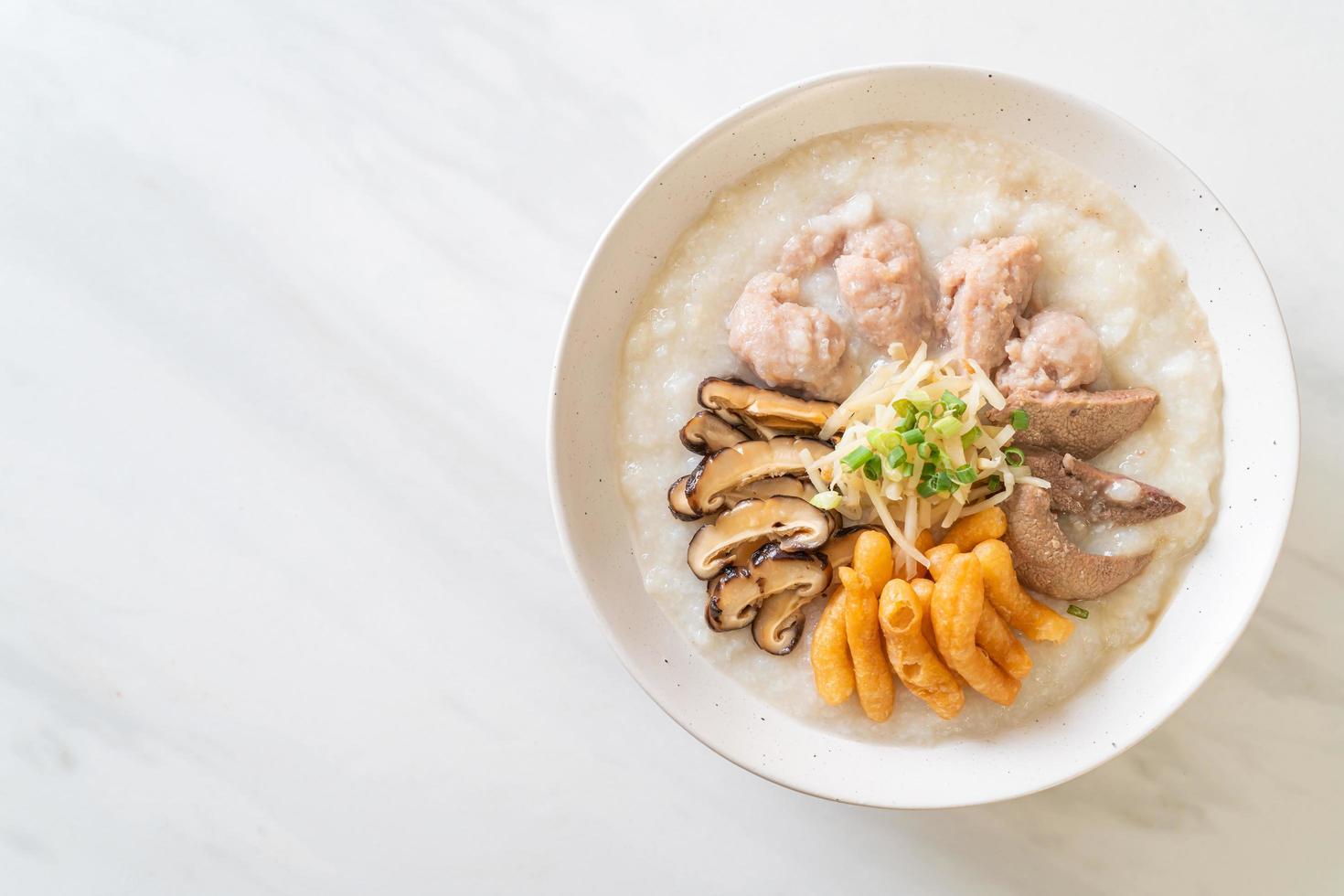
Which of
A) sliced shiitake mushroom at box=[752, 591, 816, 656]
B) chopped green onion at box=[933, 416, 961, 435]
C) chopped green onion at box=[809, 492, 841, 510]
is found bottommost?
sliced shiitake mushroom at box=[752, 591, 816, 656]

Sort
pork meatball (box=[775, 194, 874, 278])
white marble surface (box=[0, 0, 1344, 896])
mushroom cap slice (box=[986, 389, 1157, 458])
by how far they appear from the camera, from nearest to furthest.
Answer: mushroom cap slice (box=[986, 389, 1157, 458]), pork meatball (box=[775, 194, 874, 278]), white marble surface (box=[0, 0, 1344, 896])

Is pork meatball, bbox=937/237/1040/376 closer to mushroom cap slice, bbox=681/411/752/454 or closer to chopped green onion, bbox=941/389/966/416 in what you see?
chopped green onion, bbox=941/389/966/416

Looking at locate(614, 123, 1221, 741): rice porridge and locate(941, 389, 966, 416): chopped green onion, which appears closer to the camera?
locate(941, 389, 966, 416): chopped green onion

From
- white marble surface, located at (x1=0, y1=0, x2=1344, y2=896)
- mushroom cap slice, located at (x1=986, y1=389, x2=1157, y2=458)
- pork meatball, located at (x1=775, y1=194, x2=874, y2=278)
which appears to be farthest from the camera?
white marble surface, located at (x1=0, y1=0, x2=1344, y2=896)

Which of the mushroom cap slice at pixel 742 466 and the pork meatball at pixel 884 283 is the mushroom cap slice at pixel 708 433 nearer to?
the mushroom cap slice at pixel 742 466

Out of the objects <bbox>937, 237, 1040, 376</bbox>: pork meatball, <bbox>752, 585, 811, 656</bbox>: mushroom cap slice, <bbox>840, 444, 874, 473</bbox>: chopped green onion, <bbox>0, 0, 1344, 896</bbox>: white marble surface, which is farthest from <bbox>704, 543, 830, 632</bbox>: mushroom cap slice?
<bbox>937, 237, 1040, 376</bbox>: pork meatball

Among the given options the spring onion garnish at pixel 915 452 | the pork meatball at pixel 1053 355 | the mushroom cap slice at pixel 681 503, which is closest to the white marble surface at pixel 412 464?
the mushroom cap slice at pixel 681 503
